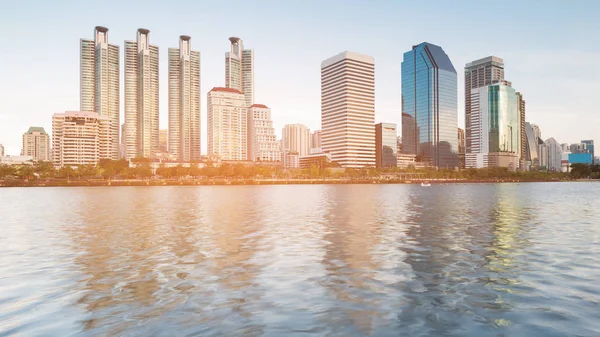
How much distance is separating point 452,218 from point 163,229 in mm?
34159

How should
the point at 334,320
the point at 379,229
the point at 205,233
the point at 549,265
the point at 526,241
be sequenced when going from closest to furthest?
the point at 334,320 < the point at 549,265 < the point at 526,241 < the point at 205,233 < the point at 379,229

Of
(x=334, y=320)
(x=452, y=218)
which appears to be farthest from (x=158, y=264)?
(x=452, y=218)

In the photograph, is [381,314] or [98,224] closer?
[381,314]

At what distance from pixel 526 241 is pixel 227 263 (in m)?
23.7

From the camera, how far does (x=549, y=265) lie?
25.0m

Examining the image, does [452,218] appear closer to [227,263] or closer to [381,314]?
[227,263]

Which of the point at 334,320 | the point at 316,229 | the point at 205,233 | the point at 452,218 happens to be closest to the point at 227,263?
the point at 334,320

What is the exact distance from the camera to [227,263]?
2592 centimetres

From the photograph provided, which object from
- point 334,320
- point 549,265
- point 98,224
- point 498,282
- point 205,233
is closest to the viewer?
point 334,320

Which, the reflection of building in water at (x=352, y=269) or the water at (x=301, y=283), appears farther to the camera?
the reflection of building in water at (x=352, y=269)

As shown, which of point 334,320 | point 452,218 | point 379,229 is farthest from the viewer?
point 452,218

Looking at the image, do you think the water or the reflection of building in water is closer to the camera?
the water

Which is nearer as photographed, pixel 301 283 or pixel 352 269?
pixel 301 283

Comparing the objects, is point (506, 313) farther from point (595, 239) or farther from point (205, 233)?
point (205, 233)
